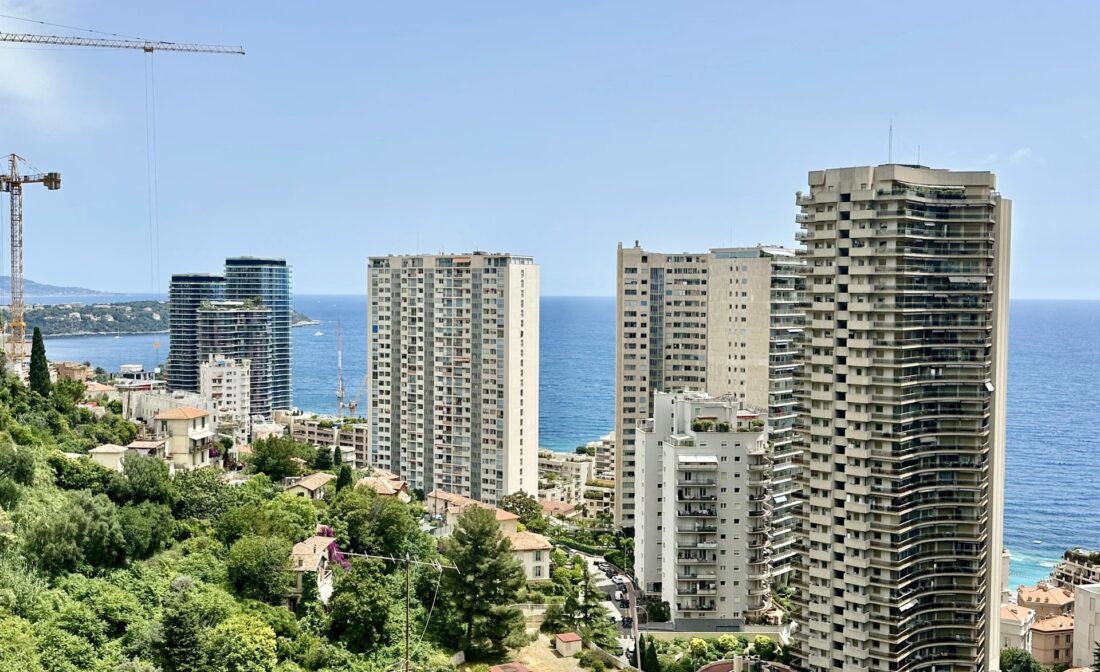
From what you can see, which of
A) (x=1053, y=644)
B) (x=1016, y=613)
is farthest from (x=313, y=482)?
(x=1053, y=644)

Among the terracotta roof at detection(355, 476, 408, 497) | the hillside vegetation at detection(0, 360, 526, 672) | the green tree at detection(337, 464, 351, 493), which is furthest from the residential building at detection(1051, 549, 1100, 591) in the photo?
the green tree at detection(337, 464, 351, 493)

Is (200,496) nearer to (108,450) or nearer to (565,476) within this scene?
(108,450)

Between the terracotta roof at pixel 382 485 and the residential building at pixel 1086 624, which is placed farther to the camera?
the terracotta roof at pixel 382 485

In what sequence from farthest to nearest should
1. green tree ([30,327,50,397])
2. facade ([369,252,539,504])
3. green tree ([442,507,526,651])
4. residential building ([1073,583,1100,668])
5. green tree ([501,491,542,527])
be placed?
facade ([369,252,539,504]) → green tree ([501,491,542,527]) → green tree ([30,327,50,397]) → residential building ([1073,583,1100,668]) → green tree ([442,507,526,651])

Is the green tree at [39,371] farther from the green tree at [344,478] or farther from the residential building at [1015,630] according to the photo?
the residential building at [1015,630]

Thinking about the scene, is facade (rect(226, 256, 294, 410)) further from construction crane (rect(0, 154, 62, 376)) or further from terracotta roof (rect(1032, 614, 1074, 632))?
terracotta roof (rect(1032, 614, 1074, 632))

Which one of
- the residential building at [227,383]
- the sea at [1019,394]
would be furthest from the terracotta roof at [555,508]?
the residential building at [227,383]

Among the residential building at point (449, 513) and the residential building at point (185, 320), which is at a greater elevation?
the residential building at point (185, 320)
